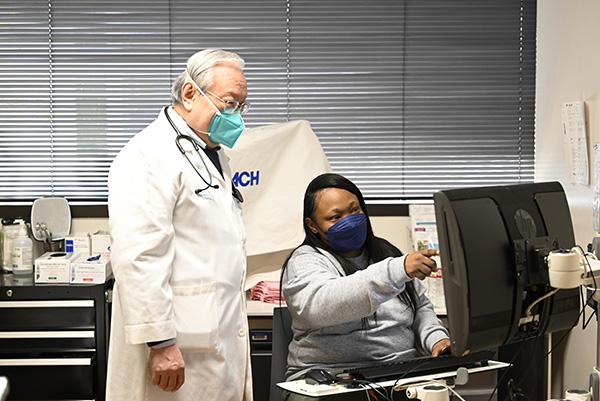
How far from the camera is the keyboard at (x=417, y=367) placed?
1.65m

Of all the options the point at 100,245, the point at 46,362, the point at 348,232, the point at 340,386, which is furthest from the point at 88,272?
the point at 340,386

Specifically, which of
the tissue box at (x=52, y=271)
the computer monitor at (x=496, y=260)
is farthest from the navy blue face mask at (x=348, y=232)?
the tissue box at (x=52, y=271)

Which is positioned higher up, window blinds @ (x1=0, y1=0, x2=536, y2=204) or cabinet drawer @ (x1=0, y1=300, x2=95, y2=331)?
window blinds @ (x1=0, y1=0, x2=536, y2=204)

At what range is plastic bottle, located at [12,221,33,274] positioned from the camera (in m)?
2.94

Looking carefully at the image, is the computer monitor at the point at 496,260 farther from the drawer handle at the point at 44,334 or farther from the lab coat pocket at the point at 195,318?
the drawer handle at the point at 44,334

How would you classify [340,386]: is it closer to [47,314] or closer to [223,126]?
[223,126]

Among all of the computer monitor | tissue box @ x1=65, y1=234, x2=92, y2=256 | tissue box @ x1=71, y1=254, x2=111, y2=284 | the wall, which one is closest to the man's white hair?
the computer monitor

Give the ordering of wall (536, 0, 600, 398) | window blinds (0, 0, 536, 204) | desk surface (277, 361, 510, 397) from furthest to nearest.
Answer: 1. window blinds (0, 0, 536, 204)
2. wall (536, 0, 600, 398)
3. desk surface (277, 361, 510, 397)

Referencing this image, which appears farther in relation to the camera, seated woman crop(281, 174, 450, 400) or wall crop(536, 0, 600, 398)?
wall crop(536, 0, 600, 398)

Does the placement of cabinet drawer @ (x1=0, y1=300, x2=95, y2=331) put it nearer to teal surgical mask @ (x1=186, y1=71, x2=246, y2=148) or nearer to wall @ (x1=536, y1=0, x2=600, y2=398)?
teal surgical mask @ (x1=186, y1=71, x2=246, y2=148)

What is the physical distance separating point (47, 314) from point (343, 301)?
4.68 feet

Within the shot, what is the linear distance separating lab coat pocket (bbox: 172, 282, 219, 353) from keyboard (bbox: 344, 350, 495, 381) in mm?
384

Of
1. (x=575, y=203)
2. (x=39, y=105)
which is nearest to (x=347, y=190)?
(x=575, y=203)

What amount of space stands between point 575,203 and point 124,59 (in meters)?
2.18
